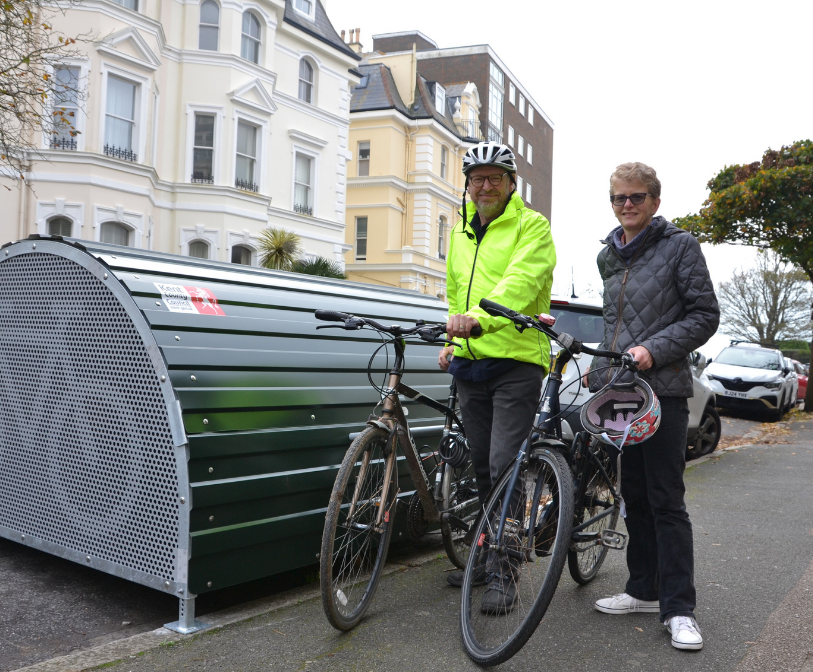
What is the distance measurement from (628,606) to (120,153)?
1723 centimetres

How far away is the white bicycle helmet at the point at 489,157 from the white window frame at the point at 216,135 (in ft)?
57.9

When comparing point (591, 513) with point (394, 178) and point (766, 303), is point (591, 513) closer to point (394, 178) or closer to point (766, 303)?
point (394, 178)

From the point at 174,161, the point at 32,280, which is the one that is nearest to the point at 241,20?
the point at 174,161

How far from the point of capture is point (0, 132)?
10.1 meters

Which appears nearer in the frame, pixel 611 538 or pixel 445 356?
pixel 611 538

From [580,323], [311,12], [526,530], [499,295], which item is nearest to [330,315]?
[499,295]

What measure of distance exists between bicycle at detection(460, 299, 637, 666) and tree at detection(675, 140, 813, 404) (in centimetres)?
1637

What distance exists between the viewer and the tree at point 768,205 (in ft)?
57.8

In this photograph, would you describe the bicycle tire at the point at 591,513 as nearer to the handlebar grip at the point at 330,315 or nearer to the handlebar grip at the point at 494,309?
the handlebar grip at the point at 494,309

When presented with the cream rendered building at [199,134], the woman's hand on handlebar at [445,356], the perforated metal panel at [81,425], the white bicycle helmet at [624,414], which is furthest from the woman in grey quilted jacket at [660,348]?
the cream rendered building at [199,134]

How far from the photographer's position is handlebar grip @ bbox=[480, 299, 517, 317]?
10.4ft

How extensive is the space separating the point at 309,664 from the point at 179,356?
→ 1.35 meters

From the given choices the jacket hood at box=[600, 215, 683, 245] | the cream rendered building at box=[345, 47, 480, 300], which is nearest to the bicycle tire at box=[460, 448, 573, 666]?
the jacket hood at box=[600, 215, 683, 245]

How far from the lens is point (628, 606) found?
3.78m
